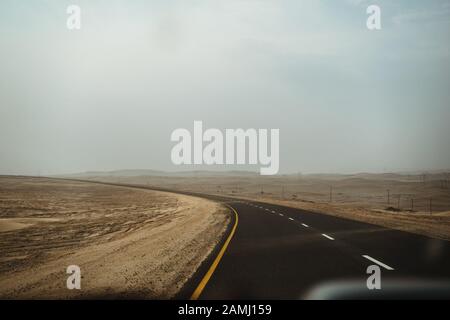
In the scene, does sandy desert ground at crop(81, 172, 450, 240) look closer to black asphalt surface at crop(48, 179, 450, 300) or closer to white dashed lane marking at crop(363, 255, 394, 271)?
black asphalt surface at crop(48, 179, 450, 300)

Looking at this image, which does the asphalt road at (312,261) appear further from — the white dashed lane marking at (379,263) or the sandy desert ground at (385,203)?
the sandy desert ground at (385,203)

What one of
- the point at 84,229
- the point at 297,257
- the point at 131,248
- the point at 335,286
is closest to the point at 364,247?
the point at 297,257

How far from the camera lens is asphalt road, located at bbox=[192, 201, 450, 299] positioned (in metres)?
6.88

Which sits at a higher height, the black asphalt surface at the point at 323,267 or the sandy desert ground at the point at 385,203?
the black asphalt surface at the point at 323,267

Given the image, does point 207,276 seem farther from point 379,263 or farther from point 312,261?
point 379,263

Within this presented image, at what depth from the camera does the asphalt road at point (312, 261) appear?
22.6ft

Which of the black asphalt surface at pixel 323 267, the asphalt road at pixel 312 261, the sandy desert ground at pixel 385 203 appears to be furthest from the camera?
the sandy desert ground at pixel 385 203

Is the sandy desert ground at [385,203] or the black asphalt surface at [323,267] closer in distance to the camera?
the black asphalt surface at [323,267]

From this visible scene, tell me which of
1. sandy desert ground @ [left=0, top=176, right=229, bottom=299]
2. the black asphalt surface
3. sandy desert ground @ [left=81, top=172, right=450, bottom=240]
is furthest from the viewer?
sandy desert ground @ [left=81, top=172, right=450, bottom=240]

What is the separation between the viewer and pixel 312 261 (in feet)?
30.2

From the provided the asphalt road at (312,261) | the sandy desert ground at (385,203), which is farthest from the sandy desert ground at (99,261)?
the sandy desert ground at (385,203)

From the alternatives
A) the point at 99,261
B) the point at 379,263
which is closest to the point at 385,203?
the point at 379,263

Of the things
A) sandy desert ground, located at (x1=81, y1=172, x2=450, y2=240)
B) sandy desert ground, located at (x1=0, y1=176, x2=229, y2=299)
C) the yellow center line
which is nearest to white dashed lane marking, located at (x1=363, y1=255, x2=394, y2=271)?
the yellow center line
